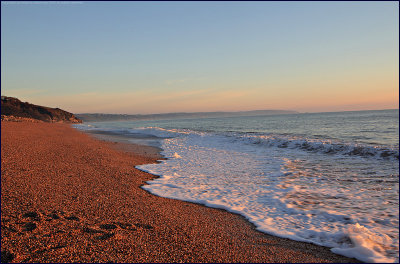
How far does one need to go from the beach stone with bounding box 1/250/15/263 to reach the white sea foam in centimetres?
344

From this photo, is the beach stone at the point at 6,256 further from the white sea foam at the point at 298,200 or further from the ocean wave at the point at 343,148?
the ocean wave at the point at 343,148

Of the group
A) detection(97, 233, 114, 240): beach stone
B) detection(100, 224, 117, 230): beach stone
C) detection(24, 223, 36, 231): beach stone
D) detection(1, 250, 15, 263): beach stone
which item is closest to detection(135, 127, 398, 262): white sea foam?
detection(100, 224, 117, 230): beach stone

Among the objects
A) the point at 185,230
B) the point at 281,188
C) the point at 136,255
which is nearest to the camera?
the point at 136,255

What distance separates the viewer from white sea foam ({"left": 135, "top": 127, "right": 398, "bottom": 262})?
3.79 metres

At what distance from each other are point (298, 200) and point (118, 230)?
157 inches

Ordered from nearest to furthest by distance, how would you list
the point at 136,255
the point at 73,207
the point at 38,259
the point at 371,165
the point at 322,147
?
the point at 38,259, the point at 136,255, the point at 73,207, the point at 371,165, the point at 322,147

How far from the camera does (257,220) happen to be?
4.59 m

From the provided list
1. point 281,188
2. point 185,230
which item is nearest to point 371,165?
point 281,188

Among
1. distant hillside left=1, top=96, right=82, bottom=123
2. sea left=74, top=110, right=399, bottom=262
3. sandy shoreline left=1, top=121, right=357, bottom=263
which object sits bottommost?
sea left=74, top=110, right=399, bottom=262

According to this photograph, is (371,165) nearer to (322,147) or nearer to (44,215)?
(322,147)

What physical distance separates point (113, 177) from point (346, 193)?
6273 millimetres

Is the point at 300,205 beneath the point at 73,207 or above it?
beneath

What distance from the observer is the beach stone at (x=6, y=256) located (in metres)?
2.69

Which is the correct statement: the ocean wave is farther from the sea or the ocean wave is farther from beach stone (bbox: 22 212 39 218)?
beach stone (bbox: 22 212 39 218)
